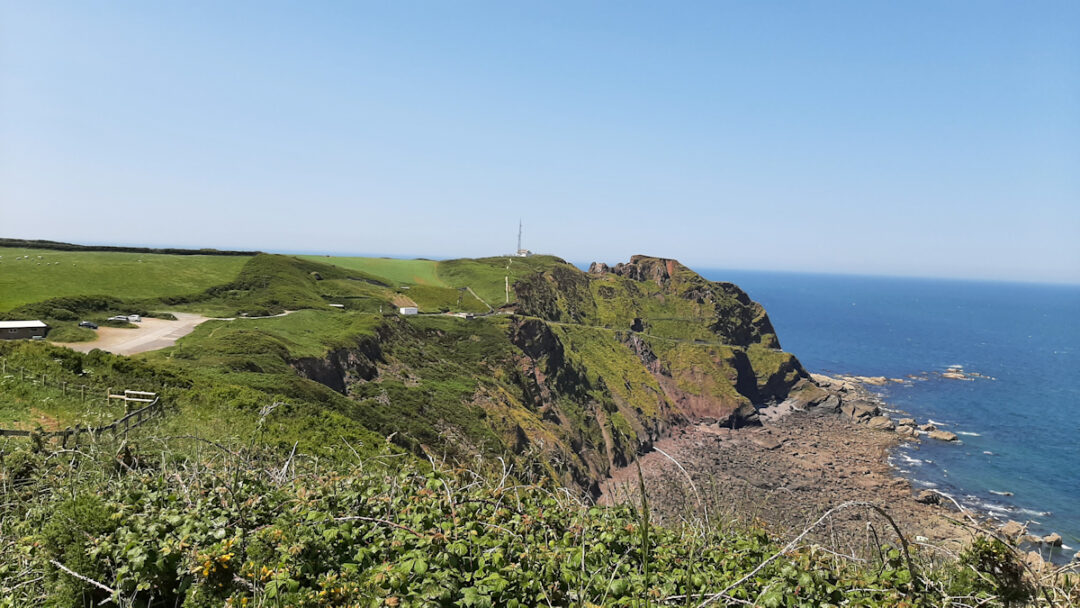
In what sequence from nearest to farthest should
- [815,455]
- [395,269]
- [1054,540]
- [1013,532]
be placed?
[1013,532]
[1054,540]
[815,455]
[395,269]

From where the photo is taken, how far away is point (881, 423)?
84.4 m

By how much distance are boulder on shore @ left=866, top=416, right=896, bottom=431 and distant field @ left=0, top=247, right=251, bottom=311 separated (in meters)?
99.0

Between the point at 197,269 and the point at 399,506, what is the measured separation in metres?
72.2

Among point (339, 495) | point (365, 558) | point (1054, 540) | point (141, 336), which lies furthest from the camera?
point (141, 336)

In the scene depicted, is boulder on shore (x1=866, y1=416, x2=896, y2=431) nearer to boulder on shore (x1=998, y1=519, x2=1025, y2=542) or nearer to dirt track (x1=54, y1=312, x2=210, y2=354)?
boulder on shore (x1=998, y1=519, x2=1025, y2=542)

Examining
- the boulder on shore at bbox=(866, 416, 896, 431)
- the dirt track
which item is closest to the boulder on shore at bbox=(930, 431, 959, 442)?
the boulder on shore at bbox=(866, 416, 896, 431)

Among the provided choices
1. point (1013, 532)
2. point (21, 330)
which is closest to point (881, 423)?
point (1013, 532)

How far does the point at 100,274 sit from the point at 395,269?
2001 inches

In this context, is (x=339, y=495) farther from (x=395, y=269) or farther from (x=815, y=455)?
(x=395, y=269)

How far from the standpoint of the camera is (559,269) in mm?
112750

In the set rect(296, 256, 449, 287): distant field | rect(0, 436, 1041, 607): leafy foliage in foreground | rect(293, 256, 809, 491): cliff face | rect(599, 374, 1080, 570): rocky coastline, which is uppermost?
rect(296, 256, 449, 287): distant field

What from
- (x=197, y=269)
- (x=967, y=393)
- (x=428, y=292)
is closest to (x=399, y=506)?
(x=197, y=269)

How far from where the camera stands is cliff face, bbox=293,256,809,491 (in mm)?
42438

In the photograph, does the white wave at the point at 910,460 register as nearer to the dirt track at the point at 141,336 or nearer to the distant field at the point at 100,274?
the dirt track at the point at 141,336
